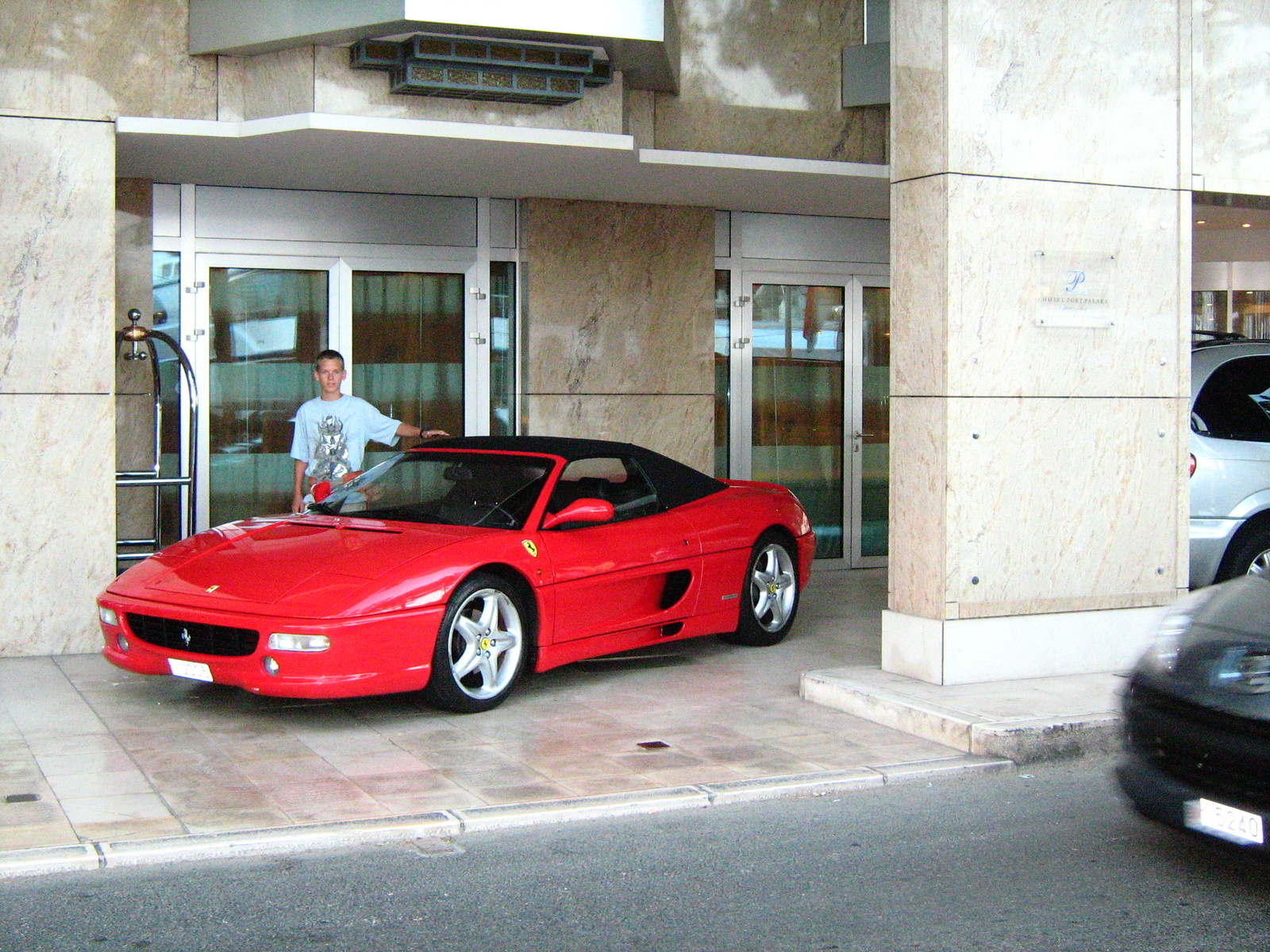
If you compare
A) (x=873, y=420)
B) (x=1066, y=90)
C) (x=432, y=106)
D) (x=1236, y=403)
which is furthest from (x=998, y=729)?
(x=873, y=420)

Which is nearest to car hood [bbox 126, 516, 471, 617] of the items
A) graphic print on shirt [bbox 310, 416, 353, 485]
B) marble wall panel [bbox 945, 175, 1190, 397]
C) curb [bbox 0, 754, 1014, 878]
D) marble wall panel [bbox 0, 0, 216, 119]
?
curb [bbox 0, 754, 1014, 878]

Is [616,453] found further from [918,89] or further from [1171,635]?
[1171,635]

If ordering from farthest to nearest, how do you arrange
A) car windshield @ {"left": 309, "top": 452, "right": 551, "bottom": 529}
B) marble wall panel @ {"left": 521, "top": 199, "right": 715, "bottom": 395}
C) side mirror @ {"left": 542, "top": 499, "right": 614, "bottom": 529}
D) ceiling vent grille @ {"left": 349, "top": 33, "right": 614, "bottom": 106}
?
marble wall panel @ {"left": 521, "top": 199, "right": 715, "bottom": 395}
ceiling vent grille @ {"left": 349, "top": 33, "right": 614, "bottom": 106}
car windshield @ {"left": 309, "top": 452, "right": 551, "bottom": 529}
side mirror @ {"left": 542, "top": 499, "right": 614, "bottom": 529}

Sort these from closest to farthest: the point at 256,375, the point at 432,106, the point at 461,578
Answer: the point at 461,578 < the point at 432,106 < the point at 256,375

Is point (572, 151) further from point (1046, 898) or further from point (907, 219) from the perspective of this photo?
point (1046, 898)

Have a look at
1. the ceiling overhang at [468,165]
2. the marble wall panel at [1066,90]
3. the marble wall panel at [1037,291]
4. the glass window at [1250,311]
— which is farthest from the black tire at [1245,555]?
the glass window at [1250,311]

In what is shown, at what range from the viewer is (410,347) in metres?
11.5

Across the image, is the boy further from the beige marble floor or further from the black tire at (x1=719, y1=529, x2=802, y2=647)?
the black tire at (x1=719, y1=529, x2=802, y2=647)

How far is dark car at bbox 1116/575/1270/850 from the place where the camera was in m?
4.16

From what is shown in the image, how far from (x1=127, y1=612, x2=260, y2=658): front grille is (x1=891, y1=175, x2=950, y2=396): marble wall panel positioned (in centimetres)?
355

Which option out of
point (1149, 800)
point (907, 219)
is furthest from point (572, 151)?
point (1149, 800)

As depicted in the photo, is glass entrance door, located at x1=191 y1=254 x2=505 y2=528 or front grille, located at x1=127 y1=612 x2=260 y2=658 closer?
front grille, located at x1=127 y1=612 x2=260 y2=658

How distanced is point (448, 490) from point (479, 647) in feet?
3.74

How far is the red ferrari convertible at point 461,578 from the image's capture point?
636 cm
